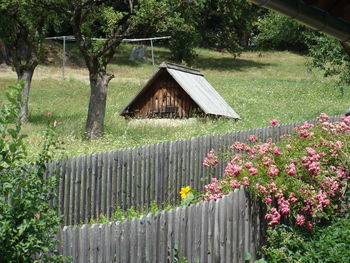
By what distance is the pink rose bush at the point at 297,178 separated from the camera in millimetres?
7016

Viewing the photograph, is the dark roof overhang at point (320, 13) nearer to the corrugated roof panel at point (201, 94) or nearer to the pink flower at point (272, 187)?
the pink flower at point (272, 187)

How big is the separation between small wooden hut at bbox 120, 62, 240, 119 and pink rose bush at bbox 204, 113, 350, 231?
10934 millimetres

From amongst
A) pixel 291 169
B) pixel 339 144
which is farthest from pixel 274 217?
pixel 339 144

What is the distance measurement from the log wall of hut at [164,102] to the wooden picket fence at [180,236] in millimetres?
12842

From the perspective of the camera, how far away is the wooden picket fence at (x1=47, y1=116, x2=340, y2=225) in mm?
8922

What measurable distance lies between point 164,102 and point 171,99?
0.32 meters

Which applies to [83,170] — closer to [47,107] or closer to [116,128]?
[116,128]

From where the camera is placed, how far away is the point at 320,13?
1973mm

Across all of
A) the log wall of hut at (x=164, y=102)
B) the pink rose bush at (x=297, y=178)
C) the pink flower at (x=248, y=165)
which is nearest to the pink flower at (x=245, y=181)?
the pink rose bush at (x=297, y=178)

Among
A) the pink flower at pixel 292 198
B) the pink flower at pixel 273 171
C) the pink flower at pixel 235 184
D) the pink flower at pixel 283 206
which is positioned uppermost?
the pink flower at pixel 273 171

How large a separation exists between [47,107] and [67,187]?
661 inches

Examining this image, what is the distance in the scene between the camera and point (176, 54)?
142 ft

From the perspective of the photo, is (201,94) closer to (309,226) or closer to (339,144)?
(339,144)

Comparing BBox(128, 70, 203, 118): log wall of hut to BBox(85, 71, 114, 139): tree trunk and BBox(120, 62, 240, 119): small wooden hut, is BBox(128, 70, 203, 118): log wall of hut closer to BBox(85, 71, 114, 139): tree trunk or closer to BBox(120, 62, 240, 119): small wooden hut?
BBox(120, 62, 240, 119): small wooden hut
